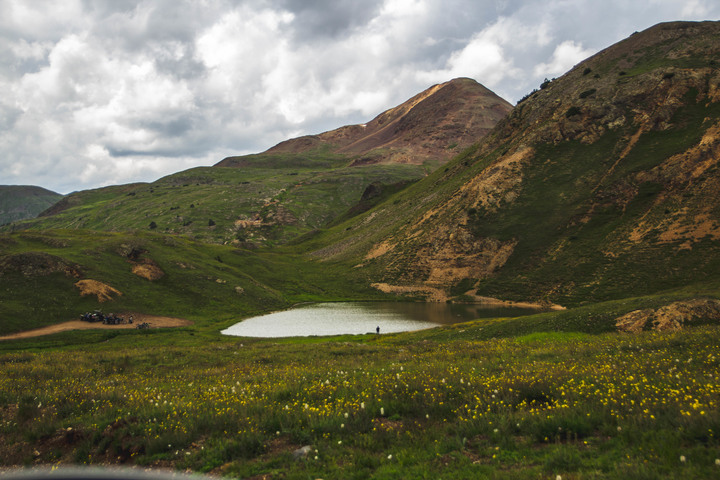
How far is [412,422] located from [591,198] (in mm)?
105227

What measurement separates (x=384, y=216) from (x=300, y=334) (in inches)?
4236

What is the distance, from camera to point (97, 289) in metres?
65.9

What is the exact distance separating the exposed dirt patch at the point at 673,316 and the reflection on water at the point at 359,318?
33.8 metres

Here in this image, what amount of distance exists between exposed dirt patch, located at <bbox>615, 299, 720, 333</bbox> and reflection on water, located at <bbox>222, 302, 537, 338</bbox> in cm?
3376

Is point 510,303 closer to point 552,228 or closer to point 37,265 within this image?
point 552,228

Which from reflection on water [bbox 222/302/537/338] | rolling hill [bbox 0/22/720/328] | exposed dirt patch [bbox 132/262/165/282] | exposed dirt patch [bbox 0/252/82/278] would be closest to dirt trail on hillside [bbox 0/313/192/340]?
rolling hill [bbox 0/22/720/328]

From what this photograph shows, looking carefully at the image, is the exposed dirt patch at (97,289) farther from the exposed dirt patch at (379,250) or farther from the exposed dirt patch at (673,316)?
the exposed dirt patch at (673,316)

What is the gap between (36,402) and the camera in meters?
14.5

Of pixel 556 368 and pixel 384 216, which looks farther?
pixel 384 216

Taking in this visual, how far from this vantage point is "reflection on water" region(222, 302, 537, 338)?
203 ft

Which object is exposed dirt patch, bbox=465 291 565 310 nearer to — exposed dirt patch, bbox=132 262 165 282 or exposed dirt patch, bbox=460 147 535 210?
exposed dirt patch, bbox=460 147 535 210

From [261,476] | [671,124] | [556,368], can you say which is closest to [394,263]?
[671,124]

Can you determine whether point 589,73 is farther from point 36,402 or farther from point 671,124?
point 36,402

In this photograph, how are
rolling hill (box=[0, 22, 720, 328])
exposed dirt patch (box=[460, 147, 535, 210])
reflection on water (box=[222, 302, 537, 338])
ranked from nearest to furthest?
reflection on water (box=[222, 302, 537, 338])
rolling hill (box=[0, 22, 720, 328])
exposed dirt patch (box=[460, 147, 535, 210])
